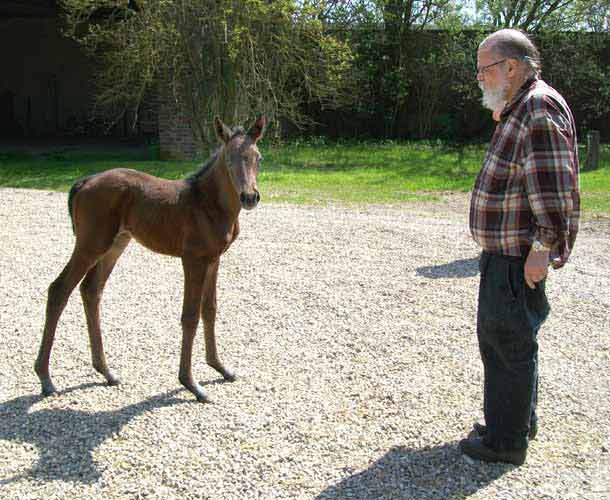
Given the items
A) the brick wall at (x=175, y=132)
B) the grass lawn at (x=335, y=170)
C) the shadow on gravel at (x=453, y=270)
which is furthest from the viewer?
the brick wall at (x=175, y=132)

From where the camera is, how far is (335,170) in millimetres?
16484

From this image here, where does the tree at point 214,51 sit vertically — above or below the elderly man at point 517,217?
above

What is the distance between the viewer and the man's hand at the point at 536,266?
3.12 metres

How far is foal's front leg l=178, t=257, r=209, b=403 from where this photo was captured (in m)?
4.19

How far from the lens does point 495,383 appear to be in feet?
11.5

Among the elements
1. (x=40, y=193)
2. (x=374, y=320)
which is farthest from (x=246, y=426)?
(x=40, y=193)

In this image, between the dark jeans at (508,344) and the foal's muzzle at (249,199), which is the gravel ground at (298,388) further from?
the foal's muzzle at (249,199)

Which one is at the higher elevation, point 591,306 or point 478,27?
point 478,27

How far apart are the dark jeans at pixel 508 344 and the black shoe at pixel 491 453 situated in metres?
0.03

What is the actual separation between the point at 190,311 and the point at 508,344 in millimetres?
2004

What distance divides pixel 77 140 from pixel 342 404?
21.6 metres

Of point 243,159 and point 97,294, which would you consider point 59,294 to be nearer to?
point 97,294

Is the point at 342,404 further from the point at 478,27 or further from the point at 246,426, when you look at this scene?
the point at 478,27

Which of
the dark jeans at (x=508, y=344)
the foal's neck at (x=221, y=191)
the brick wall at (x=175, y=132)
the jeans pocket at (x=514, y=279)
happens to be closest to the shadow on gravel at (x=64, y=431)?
the foal's neck at (x=221, y=191)
